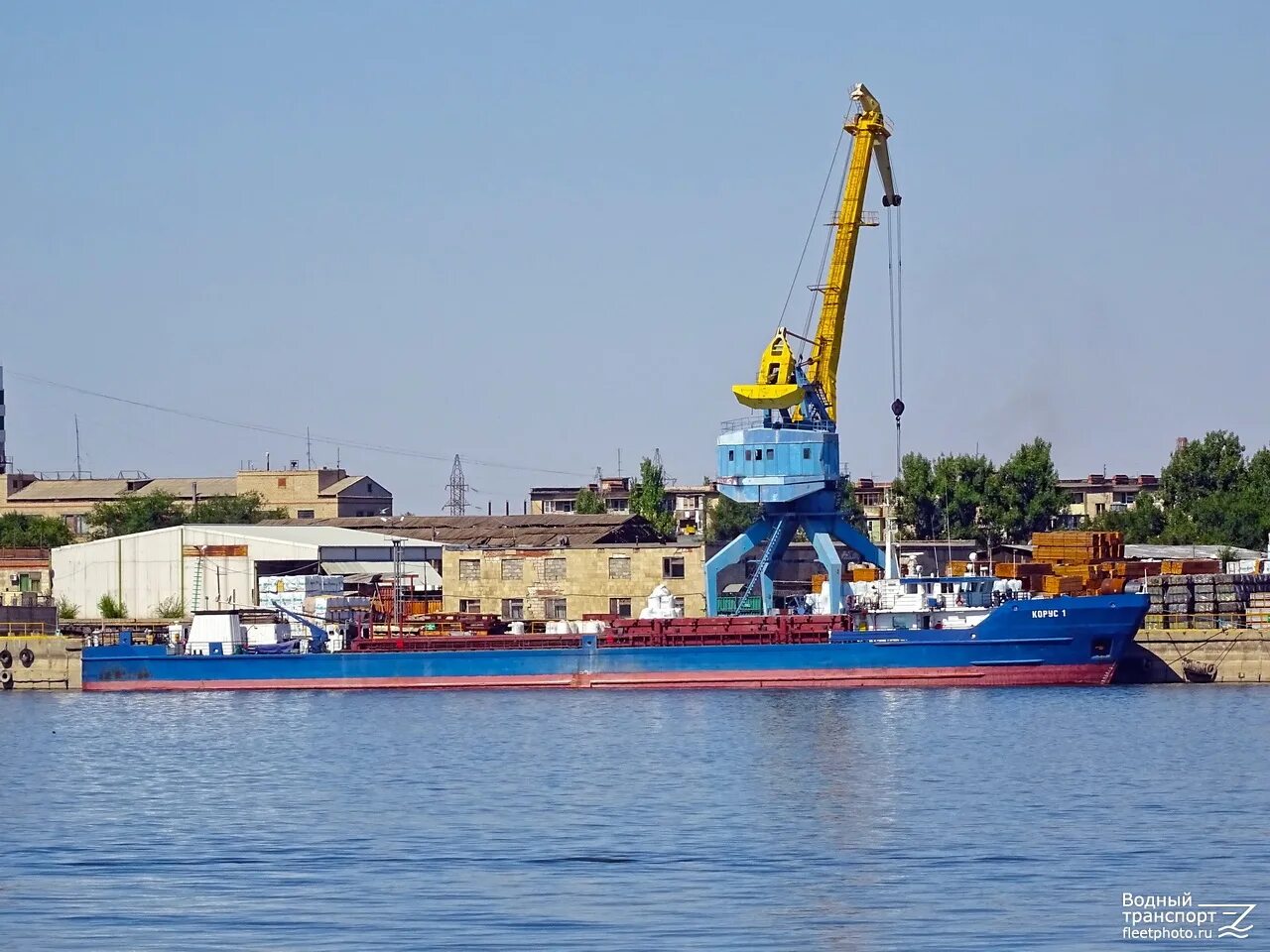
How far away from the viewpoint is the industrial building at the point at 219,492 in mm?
141125

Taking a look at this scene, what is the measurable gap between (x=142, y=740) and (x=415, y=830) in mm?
20548

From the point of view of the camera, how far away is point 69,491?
5915 inches

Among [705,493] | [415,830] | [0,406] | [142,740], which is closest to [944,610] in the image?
[142,740]

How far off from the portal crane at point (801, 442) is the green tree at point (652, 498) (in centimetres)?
4392

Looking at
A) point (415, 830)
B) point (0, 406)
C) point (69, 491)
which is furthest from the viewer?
point (0, 406)

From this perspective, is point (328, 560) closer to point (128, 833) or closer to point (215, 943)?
point (128, 833)

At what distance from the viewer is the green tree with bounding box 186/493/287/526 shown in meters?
127

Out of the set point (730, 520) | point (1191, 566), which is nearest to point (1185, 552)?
point (1191, 566)

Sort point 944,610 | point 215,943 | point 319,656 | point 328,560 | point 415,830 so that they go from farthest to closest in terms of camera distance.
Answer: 1. point 328,560
2. point 319,656
3. point 944,610
4. point 415,830
5. point 215,943

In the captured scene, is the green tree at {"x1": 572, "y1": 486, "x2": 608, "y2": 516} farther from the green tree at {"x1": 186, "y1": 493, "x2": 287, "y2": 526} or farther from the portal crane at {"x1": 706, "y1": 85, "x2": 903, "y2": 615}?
the portal crane at {"x1": 706, "y1": 85, "x2": 903, "y2": 615}

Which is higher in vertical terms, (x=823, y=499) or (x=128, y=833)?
(x=823, y=499)

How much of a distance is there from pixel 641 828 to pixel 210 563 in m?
61.2

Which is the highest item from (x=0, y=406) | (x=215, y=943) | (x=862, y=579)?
(x=0, y=406)

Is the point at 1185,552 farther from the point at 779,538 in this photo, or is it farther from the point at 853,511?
the point at 779,538
